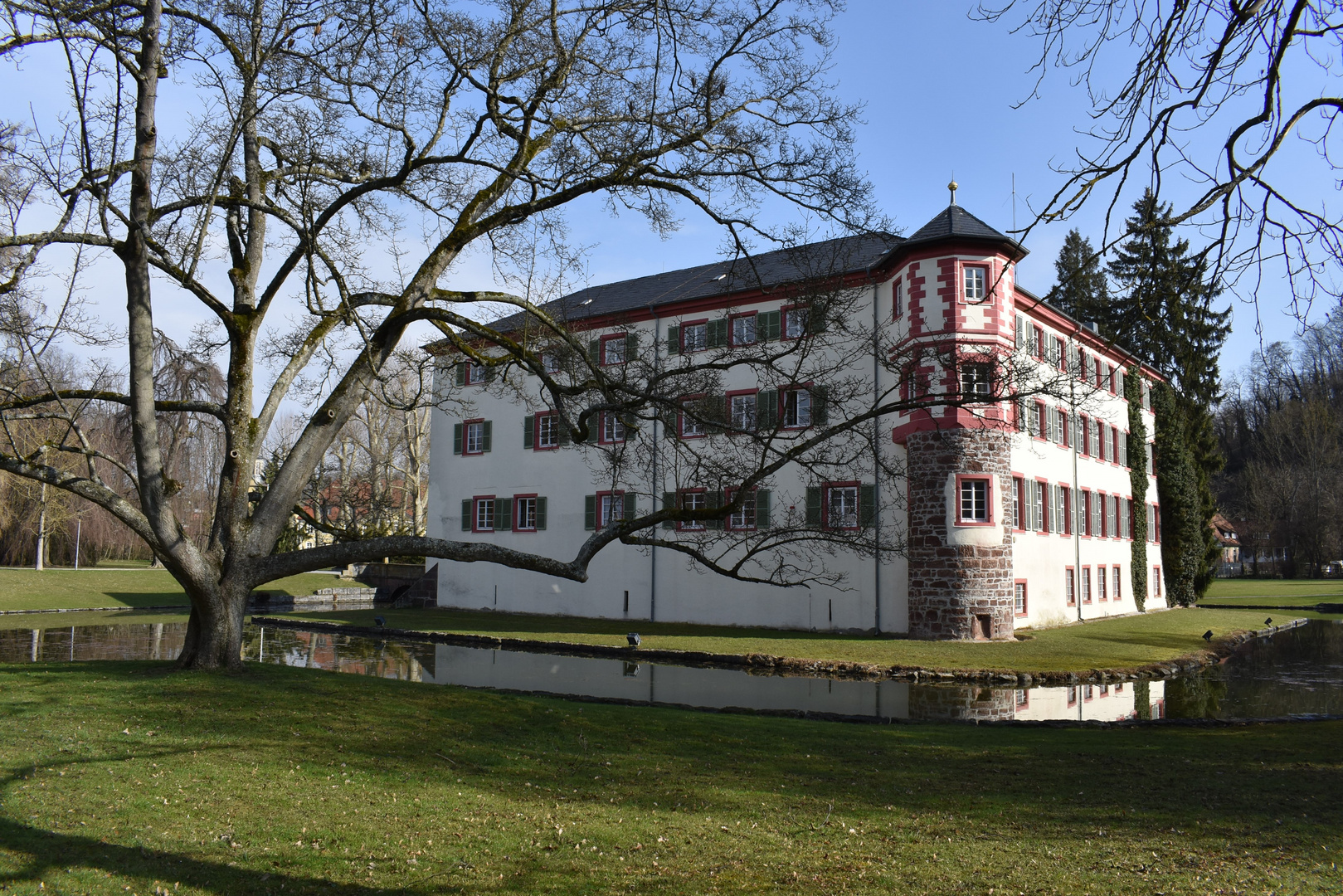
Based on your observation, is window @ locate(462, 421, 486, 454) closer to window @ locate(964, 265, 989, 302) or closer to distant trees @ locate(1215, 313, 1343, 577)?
window @ locate(964, 265, 989, 302)

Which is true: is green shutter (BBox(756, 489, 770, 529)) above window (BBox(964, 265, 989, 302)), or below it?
below

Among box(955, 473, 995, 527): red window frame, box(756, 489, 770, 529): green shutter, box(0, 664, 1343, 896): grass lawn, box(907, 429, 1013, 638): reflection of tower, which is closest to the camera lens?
box(0, 664, 1343, 896): grass lawn

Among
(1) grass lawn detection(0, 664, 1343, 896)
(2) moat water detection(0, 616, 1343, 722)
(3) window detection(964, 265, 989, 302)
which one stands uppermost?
(3) window detection(964, 265, 989, 302)

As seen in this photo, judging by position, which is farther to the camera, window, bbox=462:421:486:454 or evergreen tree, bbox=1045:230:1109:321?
window, bbox=462:421:486:454

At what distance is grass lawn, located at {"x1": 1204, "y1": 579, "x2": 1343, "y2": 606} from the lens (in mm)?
Result: 41750

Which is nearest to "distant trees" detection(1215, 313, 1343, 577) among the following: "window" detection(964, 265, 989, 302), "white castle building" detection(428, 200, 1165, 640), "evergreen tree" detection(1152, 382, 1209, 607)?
"evergreen tree" detection(1152, 382, 1209, 607)

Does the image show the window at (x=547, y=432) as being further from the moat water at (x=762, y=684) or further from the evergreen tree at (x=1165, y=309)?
the evergreen tree at (x=1165, y=309)

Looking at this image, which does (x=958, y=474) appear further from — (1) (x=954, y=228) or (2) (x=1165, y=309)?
(2) (x=1165, y=309)

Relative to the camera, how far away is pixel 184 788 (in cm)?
609

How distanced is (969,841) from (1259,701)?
38.9 ft

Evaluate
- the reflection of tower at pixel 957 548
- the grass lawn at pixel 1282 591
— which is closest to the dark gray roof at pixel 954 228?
the reflection of tower at pixel 957 548

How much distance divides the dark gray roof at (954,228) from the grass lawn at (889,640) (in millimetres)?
9677

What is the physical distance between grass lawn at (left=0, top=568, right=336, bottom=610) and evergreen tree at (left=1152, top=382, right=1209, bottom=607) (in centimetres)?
3594

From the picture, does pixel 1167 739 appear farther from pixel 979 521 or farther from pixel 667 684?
pixel 979 521
